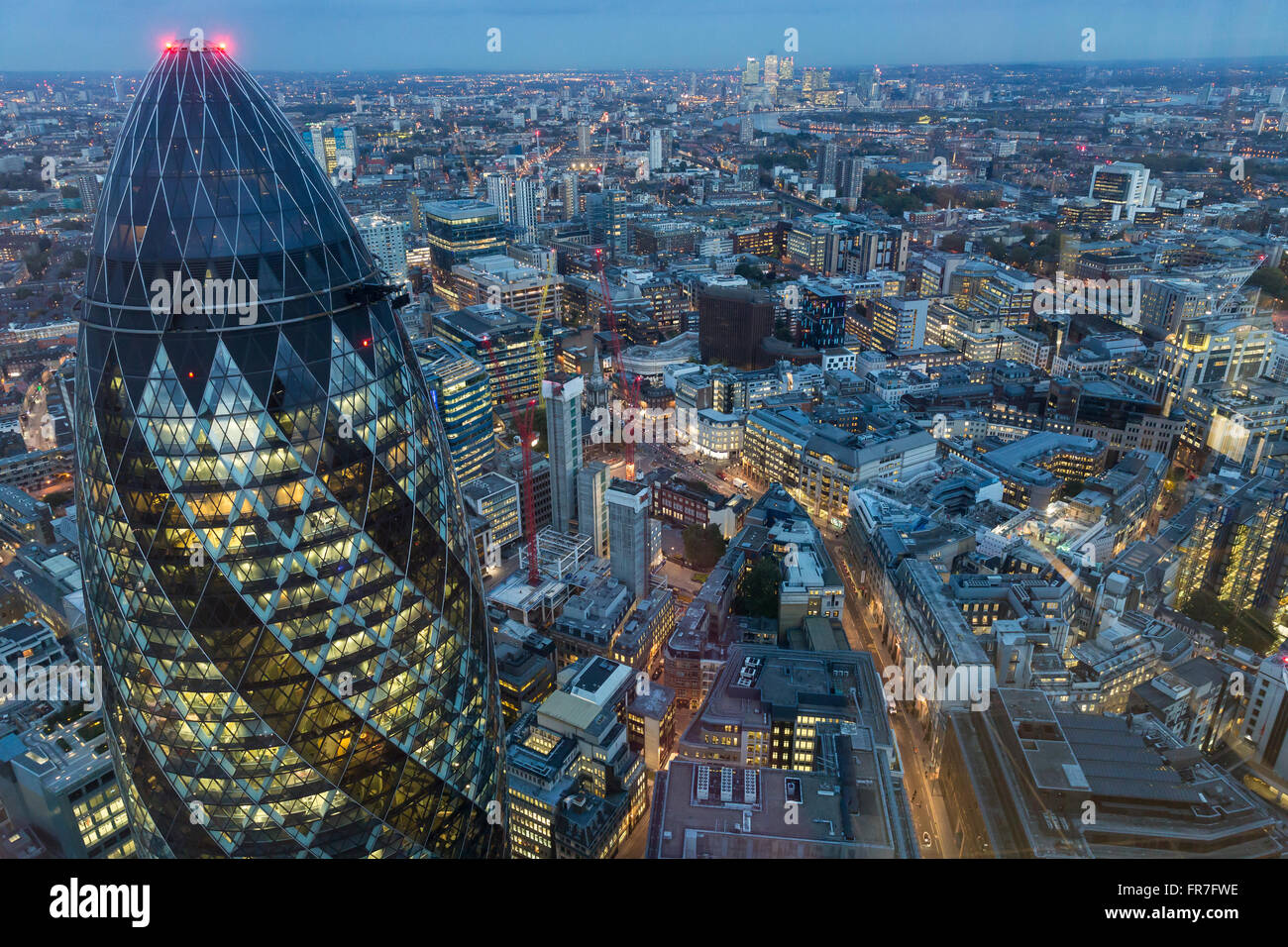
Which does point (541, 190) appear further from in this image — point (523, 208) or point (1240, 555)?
point (1240, 555)

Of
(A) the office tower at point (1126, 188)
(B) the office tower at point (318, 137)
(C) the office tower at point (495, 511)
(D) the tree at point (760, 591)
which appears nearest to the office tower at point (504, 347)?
(C) the office tower at point (495, 511)

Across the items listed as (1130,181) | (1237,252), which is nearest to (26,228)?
(1237,252)

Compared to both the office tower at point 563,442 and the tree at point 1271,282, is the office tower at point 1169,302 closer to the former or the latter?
the tree at point 1271,282

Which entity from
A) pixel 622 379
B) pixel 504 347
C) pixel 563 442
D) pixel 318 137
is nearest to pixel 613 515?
pixel 563 442

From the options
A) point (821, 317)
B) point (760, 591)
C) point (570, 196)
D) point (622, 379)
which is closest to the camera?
point (760, 591)

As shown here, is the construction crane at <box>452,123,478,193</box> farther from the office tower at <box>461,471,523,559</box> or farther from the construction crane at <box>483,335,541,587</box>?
the office tower at <box>461,471,523,559</box>

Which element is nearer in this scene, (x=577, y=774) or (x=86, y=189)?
(x=577, y=774)

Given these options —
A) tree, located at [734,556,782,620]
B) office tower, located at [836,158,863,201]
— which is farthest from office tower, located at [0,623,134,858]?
office tower, located at [836,158,863,201]
